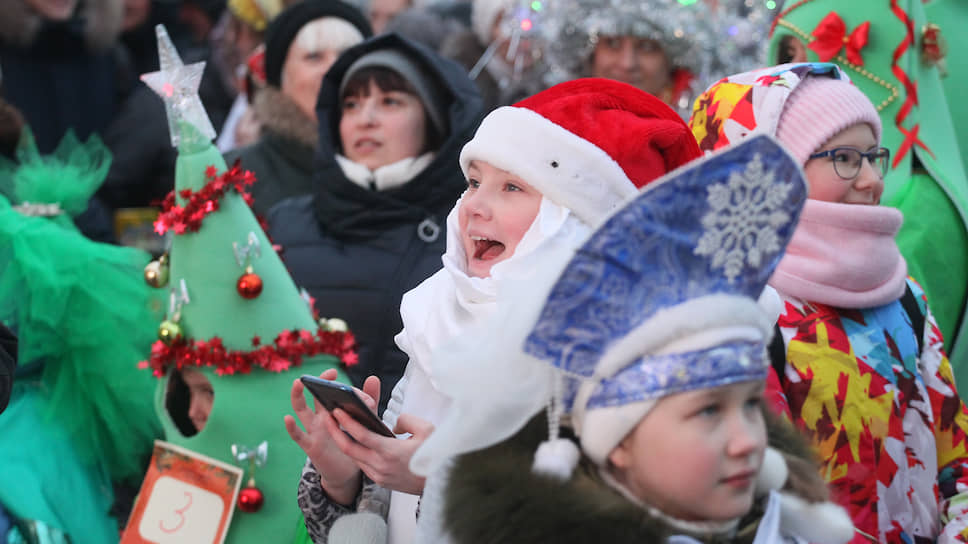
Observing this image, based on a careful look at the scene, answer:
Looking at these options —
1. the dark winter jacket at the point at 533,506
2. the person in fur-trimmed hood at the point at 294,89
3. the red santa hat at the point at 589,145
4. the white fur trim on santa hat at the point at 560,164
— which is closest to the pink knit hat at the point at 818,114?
the red santa hat at the point at 589,145

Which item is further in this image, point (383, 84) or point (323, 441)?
point (383, 84)

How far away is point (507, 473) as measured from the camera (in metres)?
1.78

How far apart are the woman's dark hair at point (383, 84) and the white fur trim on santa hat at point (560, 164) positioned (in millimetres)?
1739

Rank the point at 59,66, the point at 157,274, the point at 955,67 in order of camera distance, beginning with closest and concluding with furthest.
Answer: the point at 157,274 < the point at 955,67 < the point at 59,66

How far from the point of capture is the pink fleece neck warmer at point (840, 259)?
2.66 meters

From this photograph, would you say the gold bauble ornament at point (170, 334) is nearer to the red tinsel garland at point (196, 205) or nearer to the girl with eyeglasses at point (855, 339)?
the red tinsel garland at point (196, 205)

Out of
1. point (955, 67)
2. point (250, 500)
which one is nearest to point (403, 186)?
point (250, 500)

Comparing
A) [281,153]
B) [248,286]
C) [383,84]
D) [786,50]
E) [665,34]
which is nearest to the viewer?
[248,286]

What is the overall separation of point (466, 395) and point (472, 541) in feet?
0.82

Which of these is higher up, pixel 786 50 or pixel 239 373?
pixel 239 373

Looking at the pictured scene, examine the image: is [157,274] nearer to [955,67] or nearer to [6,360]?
[6,360]

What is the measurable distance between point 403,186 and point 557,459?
219cm

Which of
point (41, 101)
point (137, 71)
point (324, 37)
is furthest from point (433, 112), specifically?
point (137, 71)

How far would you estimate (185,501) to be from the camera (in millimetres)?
2855
